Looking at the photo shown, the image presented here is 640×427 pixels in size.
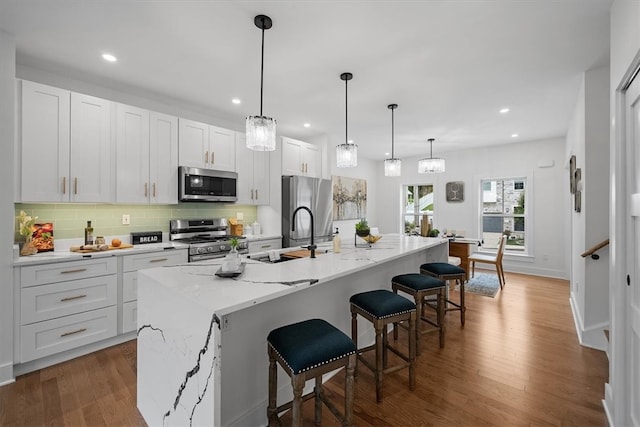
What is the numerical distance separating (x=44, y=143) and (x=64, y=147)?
138mm

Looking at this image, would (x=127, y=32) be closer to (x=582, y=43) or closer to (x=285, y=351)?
(x=285, y=351)

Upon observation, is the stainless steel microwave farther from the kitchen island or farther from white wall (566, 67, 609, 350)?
white wall (566, 67, 609, 350)

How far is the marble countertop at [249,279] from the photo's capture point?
1261 millimetres

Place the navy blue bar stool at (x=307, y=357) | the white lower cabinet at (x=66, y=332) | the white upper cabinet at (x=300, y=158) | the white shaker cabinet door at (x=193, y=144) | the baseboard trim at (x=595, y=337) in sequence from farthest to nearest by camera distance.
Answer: the white upper cabinet at (x=300, y=158), the white shaker cabinet door at (x=193, y=144), the baseboard trim at (x=595, y=337), the white lower cabinet at (x=66, y=332), the navy blue bar stool at (x=307, y=357)

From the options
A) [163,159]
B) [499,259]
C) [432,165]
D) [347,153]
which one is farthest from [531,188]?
[163,159]

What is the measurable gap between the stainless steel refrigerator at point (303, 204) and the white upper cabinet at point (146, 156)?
1.58 m

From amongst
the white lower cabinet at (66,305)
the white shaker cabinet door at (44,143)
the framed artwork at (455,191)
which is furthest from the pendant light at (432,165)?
the white shaker cabinet door at (44,143)

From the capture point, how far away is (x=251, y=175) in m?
4.30

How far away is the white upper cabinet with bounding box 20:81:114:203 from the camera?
2.50 m

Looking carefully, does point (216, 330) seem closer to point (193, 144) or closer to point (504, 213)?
point (193, 144)

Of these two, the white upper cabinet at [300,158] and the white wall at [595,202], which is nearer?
the white wall at [595,202]

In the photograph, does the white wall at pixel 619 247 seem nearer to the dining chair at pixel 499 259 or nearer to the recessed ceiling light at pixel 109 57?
the dining chair at pixel 499 259

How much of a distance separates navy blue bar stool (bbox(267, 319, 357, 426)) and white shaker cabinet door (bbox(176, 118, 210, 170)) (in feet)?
9.22

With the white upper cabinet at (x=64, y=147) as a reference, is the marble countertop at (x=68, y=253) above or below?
below
